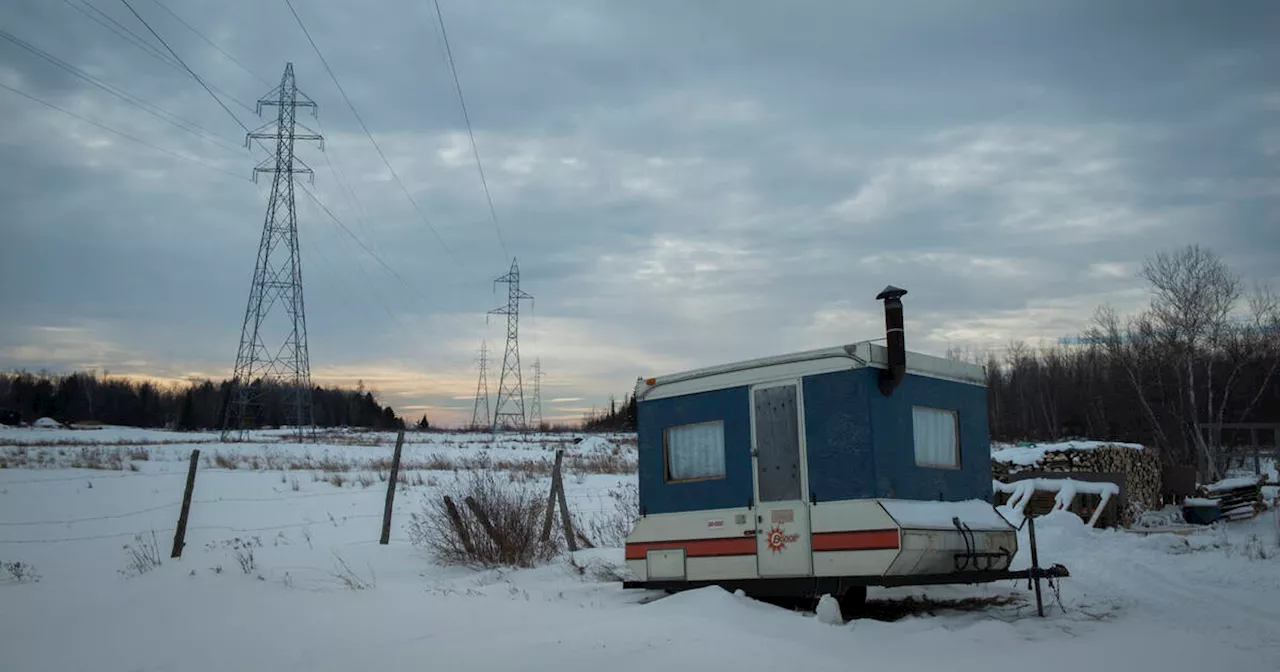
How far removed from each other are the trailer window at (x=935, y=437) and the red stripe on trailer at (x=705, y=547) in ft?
6.02

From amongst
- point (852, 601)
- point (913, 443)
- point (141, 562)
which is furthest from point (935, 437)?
point (141, 562)

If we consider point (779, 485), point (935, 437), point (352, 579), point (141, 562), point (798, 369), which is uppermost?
point (798, 369)

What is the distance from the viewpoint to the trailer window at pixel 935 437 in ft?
29.3

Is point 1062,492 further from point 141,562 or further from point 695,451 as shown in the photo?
point 141,562

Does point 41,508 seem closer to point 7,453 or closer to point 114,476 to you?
point 114,476

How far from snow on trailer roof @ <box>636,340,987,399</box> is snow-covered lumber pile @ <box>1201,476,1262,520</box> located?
44.0 feet

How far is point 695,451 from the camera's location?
9.70 meters

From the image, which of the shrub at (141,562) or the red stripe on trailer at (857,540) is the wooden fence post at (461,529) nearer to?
the shrub at (141,562)

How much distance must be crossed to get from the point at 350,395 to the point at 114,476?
107 m

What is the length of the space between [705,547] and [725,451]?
0.99m

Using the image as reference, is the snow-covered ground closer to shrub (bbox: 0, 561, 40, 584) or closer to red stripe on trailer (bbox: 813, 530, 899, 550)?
shrub (bbox: 0, 561, 40, 584)

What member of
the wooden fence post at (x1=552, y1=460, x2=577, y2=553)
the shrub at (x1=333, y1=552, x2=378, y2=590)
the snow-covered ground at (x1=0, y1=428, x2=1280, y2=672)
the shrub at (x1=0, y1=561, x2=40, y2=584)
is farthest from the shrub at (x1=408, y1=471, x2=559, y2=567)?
the shrub at (x1=0, y1=561, x2=40, y2=584)

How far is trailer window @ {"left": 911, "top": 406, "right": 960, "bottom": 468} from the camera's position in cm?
893

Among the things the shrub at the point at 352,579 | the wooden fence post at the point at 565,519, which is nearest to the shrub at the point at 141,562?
the shrub at the point at 352,579
